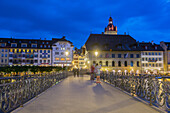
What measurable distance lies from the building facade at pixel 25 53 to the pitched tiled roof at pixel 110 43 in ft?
67.3

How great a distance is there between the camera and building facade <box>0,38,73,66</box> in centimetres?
6372

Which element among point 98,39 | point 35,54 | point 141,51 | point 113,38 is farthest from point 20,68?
point 141,51

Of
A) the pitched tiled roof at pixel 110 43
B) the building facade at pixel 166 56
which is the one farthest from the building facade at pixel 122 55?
the building facade at pixel 166 56

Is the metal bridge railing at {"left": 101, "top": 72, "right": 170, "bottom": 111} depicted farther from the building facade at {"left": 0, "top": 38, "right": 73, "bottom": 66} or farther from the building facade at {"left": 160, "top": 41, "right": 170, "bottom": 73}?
the building facade at {"left": 160, "top": 41, "right": 170, "bottom": 73}

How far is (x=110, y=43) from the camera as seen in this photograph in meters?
57.4

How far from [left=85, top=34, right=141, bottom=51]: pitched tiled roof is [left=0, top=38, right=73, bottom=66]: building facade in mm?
20525

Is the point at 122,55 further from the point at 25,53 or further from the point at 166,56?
the point at 25,53

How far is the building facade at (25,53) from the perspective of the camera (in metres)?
63.7

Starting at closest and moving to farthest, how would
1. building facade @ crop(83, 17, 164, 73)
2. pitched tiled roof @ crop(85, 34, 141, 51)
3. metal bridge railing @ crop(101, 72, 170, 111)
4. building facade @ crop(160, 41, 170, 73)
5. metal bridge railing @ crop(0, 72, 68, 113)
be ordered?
1. metal bridge railing @ crop(0, 72, 68, 113)
2. metal bridge railing @ crop(101, 72, 170, 111)
3. building facade @ crop(83, 17, 164, 73)
4. pitched tiled roof @ crop(85, 34, 141, 51)
5. building facade @ crop(160, 41, 170, 73)

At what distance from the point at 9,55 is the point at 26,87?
2465 inches

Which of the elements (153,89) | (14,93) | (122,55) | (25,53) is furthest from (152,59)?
(14,93)

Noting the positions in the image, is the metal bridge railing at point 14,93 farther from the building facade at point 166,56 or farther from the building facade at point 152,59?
the building facade at point 166,56

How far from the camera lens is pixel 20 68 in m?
42.0

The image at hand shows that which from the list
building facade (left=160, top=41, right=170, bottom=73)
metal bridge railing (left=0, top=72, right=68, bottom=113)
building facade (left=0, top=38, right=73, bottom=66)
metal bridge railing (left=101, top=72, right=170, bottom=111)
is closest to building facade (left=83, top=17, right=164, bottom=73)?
building facade (left=160, top=41, right=170, bottom=73)
